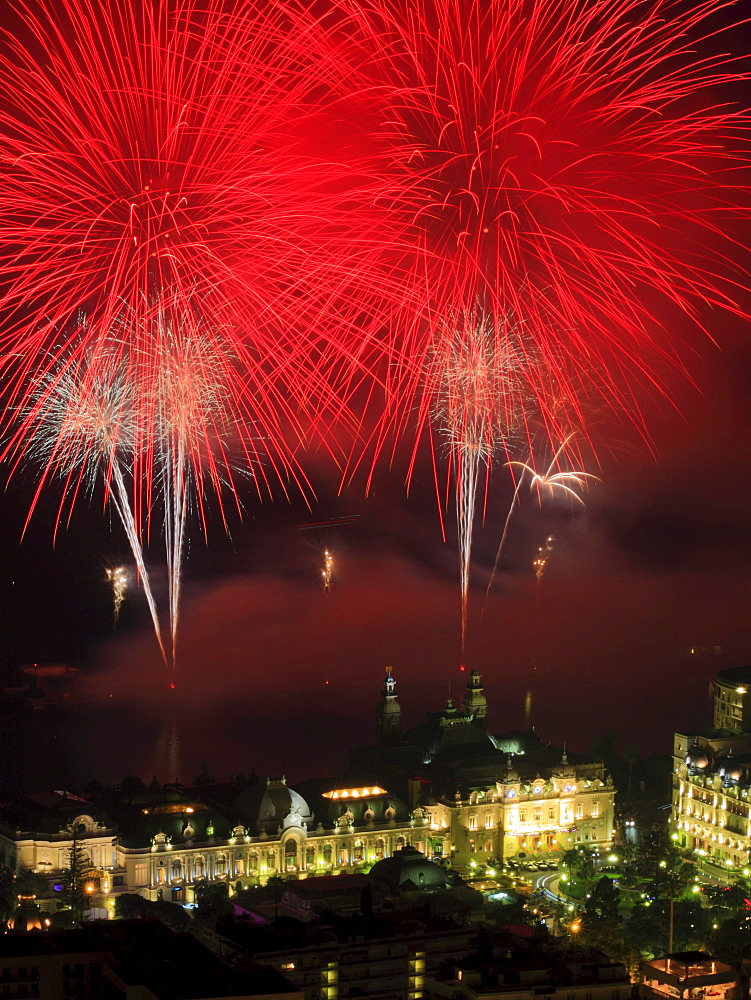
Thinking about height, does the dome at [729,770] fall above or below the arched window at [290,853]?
above

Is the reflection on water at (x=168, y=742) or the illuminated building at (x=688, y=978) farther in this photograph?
the reflection on water at (x=168, y=742)

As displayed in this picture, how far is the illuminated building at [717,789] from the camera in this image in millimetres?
31375

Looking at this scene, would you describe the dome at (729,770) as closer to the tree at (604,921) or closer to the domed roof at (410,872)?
the tree at (604,921)

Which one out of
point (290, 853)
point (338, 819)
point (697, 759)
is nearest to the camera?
point (290, 853)

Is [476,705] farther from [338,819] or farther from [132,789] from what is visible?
[132,789]

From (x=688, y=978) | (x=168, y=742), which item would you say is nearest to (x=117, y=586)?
(x=168, y=742)

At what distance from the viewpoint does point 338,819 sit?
31.4 m

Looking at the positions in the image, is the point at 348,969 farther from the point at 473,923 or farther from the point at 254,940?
the point at 473,923

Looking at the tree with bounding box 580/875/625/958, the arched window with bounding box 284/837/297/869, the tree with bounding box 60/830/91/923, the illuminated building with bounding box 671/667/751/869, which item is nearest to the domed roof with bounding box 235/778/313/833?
the arched window with bounding box 284/837/297/869

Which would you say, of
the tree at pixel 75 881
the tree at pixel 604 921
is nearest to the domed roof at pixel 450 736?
the tree at pixel 604 921

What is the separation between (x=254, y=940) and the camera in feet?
69.3

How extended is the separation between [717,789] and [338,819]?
21.9ft

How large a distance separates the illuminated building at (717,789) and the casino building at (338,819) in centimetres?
153

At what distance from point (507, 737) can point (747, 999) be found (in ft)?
56.4
